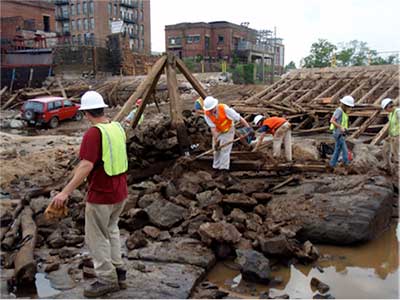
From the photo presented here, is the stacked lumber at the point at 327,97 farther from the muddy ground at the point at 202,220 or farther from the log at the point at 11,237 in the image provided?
the log at the point at 11,237

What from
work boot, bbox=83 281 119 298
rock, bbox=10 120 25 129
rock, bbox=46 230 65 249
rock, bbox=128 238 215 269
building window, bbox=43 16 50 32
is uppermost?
building window, bbox=43 16 50 32

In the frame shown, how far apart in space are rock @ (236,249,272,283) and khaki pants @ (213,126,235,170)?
3.20 metres

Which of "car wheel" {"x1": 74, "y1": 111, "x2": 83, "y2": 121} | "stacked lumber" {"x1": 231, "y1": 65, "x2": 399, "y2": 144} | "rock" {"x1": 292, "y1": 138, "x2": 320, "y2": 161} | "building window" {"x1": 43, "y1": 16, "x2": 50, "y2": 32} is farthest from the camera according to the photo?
"building window" {"x1": 43, "y1": 16, "x2": 50, "y2": 32}

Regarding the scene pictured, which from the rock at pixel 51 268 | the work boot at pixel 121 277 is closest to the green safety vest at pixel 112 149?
the work boot at pixel 121 277

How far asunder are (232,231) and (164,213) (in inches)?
46.2

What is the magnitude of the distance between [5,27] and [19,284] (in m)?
42.7

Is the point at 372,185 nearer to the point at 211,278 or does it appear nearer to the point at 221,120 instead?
the point at 221,120

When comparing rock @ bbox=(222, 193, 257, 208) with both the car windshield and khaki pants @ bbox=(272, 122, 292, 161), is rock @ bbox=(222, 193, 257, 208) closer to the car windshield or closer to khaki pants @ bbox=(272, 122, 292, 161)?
khaki pants @ bbox=(272, 122, 292, 161)

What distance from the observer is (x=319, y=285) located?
493 cm

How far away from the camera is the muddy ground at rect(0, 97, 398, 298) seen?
16.4 ft

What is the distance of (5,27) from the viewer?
41.7 metres

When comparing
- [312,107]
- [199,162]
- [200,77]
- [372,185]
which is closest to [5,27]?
[200,77]

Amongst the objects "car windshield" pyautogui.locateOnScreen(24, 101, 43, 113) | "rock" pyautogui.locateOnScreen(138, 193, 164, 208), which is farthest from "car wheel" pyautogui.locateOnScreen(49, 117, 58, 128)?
"rock" pyautogui.locateOnScreen(138, 193, 164, 208)

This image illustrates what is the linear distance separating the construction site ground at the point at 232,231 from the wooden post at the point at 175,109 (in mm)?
165
